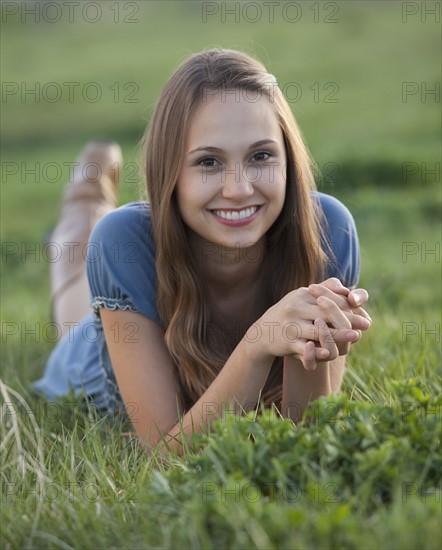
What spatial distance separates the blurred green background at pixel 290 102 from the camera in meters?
6.24

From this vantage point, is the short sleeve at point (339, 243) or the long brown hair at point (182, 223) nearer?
the long brown hair at point (182, 223)

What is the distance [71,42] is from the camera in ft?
62.3

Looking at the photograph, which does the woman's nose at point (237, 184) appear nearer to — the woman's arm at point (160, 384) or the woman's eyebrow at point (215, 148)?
the woman's eyebrow at point (215, 148)

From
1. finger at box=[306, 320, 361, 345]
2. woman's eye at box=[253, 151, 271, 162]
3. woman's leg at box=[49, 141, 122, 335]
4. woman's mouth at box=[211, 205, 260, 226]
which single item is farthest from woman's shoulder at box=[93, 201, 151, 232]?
woman's leg at box=[49, 141, 122, 335]

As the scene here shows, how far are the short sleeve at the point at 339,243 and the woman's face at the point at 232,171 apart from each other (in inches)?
15.8

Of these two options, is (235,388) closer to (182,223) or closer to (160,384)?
(160,384)

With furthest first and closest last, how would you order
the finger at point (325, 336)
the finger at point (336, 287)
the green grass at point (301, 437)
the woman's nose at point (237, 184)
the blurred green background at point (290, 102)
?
the blurred green background at point (290, 102) → the woman's nose at point (237, 184) → the finger at point (336, 287) → the finger at point (325, 336) → the green grass at point (301, 437)

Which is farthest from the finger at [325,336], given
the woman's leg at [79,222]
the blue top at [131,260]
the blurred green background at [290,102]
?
the woman's leg at [79,222]

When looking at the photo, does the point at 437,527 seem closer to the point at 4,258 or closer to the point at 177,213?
the point at 177,213

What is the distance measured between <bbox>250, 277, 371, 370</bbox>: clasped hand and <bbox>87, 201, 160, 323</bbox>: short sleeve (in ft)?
2.08

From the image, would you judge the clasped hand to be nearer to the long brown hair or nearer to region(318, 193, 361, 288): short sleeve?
the long brown hair

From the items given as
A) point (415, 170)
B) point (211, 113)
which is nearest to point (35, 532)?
point (211, 113)

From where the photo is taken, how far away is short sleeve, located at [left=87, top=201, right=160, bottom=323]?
2.98 meters

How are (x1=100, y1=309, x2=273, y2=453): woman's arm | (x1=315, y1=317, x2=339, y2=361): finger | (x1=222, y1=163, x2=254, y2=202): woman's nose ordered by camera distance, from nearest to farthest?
(x1=315, y1=317, x2=339, y2=361): finger → (x1=100, y1=309, x2=273, y2=453): woman's arm → (x1=222, y1=163, x2=254, y2=202): woman's nose
